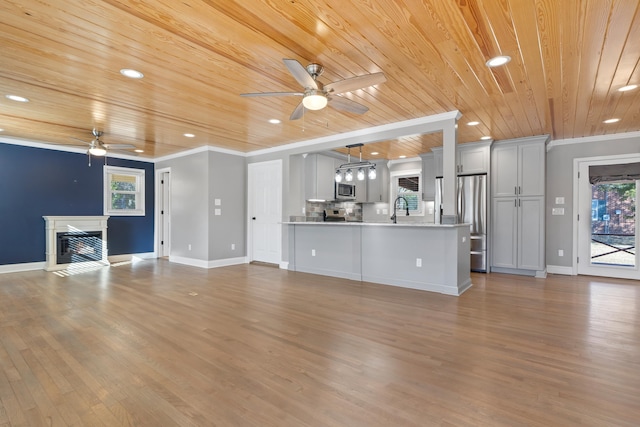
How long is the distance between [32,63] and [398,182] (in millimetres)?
6941

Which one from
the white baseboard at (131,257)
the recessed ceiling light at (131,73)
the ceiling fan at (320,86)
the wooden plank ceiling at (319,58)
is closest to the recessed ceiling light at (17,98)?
the wooden plank ceiling at (319,58)

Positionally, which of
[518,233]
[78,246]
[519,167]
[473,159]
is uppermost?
[473,159]

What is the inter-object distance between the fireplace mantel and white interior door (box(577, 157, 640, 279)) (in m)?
9.39

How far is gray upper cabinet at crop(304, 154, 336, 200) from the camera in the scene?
21.5 feet

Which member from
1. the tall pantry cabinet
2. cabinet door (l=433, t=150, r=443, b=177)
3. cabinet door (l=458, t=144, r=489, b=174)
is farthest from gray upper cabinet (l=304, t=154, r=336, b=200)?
the tall pantry cabinet

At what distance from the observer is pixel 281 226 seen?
6.48 metres

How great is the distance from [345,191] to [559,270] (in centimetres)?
442

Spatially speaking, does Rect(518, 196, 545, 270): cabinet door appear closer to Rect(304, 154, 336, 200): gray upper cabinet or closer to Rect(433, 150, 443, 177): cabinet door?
Rect(433, 150, 443, 177): cabinet door

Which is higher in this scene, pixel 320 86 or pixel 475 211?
pixel 320 86

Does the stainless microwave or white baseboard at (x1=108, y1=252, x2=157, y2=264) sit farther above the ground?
the stainless microwave

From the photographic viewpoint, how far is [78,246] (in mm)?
6402

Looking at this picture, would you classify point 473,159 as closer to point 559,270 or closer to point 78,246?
point 559,270

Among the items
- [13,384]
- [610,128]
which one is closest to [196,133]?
[13,384]

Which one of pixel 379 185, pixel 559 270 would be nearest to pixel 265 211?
pixel 379 185
